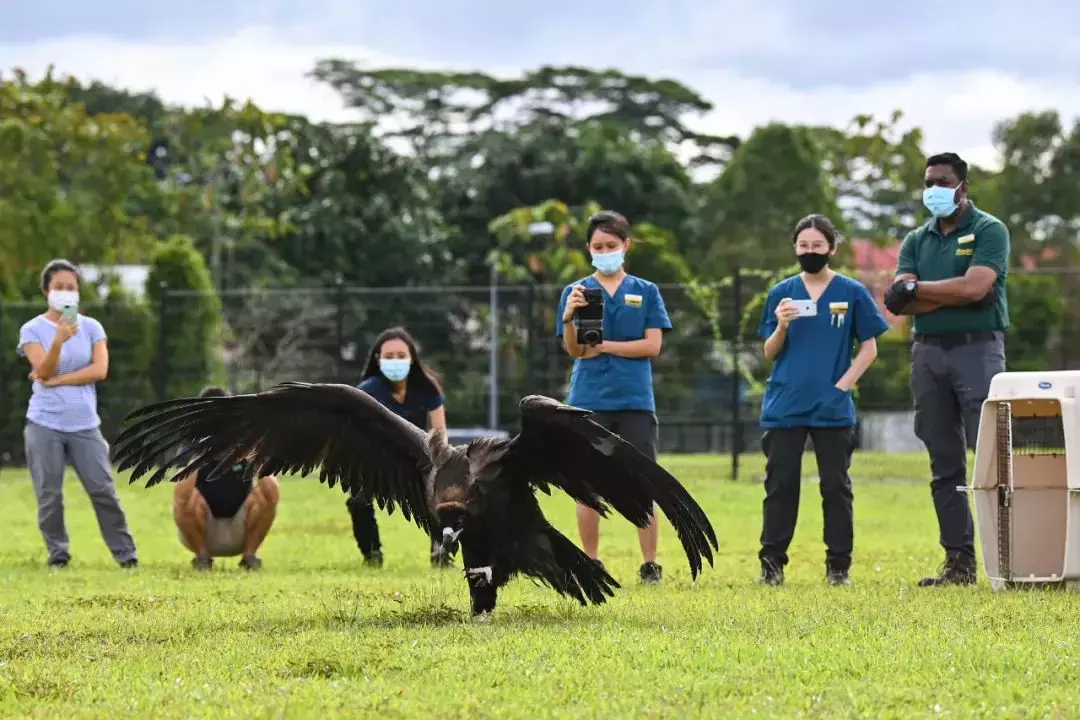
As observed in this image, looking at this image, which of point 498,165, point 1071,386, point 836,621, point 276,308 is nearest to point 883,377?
point 276,308

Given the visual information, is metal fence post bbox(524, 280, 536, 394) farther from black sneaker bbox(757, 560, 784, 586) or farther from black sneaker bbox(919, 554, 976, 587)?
black sneaker bbox(919, 554, 976, 587)

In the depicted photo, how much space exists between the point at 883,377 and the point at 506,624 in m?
17.6

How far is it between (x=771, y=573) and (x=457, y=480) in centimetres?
301

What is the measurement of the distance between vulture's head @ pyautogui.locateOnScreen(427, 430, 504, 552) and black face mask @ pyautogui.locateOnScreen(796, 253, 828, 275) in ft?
9.50

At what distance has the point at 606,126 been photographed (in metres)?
50.6

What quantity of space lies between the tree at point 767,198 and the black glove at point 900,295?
95.0ft

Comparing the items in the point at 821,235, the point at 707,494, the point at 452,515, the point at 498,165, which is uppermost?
the point at 498,165

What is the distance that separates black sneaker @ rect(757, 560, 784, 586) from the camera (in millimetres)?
9562

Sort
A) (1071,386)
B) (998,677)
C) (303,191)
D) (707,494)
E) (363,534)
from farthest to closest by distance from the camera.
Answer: (303,191), (707,494), (363,534), (1071,386), (998,677)

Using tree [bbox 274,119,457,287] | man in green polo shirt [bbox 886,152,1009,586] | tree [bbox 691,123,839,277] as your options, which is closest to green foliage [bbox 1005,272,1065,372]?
tree [bbox 691,123,839,277]

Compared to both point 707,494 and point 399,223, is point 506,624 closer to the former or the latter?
point 707,494

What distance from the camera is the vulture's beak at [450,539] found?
23.2 ft

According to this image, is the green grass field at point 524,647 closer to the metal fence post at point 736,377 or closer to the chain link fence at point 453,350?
the metal fence post at point 736,377

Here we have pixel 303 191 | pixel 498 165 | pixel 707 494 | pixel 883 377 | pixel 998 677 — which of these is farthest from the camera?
pixel 498 165
